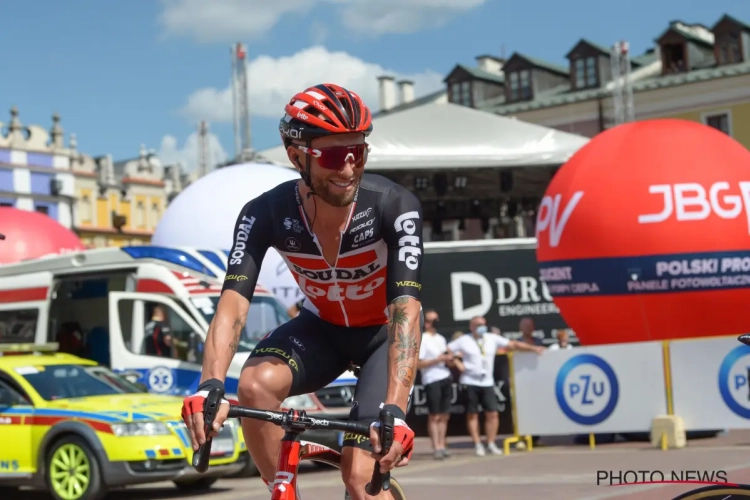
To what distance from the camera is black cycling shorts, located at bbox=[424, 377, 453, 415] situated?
51.2 feet

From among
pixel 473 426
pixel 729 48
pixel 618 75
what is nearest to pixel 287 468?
pixel 473 426

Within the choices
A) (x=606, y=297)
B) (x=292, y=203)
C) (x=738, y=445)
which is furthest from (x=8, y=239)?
(x=292, y=203)

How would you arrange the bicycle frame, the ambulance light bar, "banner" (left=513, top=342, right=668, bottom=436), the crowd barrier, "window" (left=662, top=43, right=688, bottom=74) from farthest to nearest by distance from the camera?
"window" (left=662, top=43, right=688, bottom=74)
"banner" (left=513, top=342, right=668, bottom=436)
the crowd barrier
the ambulance light bar
the bicycle frame

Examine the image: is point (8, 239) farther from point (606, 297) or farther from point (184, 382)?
point (606, 297)

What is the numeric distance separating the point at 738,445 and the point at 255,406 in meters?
11.1

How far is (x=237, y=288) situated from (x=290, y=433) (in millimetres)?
646

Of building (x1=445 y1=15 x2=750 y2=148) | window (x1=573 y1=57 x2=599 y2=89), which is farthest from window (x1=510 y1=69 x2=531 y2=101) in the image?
window (x1=573 y1=57 x2=599 y2=89)

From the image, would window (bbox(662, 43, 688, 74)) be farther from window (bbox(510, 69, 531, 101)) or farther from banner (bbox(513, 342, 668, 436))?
banner (bbox(513, 342, 668, 436))

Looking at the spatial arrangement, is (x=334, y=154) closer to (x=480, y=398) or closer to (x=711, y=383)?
(x=711, y=383)

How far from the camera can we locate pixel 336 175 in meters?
4.46

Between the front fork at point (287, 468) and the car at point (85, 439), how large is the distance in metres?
→ 7.28

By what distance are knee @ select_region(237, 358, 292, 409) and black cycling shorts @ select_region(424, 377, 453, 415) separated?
1110cm

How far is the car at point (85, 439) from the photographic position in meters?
11.3

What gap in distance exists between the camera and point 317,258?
4.85 metres
